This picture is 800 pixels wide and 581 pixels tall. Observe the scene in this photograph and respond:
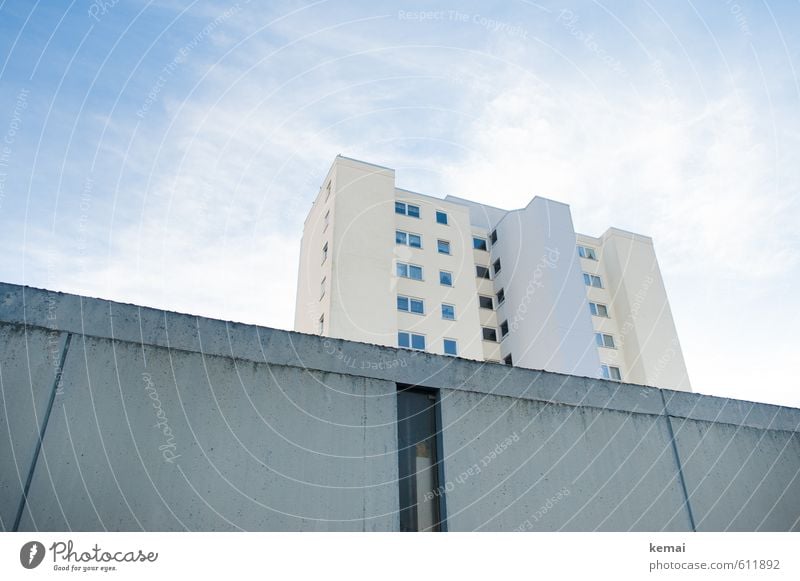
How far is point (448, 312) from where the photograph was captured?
2911 cm

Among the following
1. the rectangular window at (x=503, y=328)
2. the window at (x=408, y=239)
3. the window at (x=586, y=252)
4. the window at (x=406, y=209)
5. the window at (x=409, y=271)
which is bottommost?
the rectangular window at (x=503, y=328)

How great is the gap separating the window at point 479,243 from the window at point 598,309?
8.05m

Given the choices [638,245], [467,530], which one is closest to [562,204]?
[638,245]

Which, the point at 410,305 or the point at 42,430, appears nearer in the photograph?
the point at 42,430

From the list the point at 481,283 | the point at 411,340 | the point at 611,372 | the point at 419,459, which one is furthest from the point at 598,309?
the point at 419,459

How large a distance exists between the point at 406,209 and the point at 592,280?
46.5ft

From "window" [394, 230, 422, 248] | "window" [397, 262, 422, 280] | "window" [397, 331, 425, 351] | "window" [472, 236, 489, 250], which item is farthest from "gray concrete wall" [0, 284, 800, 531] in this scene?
"window" [472, 236, 489, 250]

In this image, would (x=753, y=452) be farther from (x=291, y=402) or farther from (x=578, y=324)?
(x=578, y=324)

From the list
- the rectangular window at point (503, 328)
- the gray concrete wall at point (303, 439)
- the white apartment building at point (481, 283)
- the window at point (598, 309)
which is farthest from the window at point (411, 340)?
the gray concrete wall at point (303, 439)

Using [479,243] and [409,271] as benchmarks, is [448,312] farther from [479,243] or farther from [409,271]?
[479,243]

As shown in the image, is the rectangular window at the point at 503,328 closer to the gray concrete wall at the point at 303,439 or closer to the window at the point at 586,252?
the window at the point at 586,252

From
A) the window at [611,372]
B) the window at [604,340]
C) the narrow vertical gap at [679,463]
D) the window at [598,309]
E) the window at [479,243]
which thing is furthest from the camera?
the window at [479,243]

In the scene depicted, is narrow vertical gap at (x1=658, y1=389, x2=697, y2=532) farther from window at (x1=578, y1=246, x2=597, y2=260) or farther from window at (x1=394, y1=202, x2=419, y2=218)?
window at (x1=578, y1=246, x2=597, y2=260)

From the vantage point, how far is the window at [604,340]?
3316 centimetres
